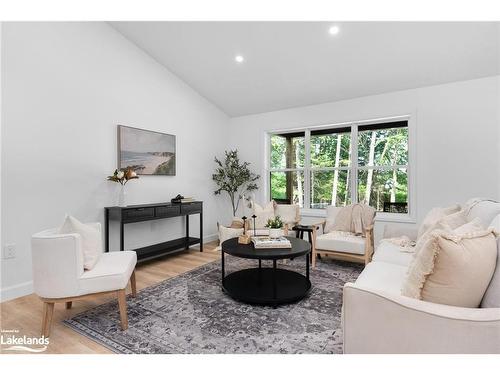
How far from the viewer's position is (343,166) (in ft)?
15.8

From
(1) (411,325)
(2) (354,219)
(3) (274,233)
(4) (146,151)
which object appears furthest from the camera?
(4) (146,151)

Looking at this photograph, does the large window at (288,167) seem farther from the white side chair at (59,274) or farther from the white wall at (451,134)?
the white side chair at (59,274)

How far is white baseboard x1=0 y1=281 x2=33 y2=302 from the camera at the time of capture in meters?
2.74

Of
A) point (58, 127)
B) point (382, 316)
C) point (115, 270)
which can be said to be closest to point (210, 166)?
point (58, 127)

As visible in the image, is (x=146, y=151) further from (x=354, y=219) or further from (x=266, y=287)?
(x=354, y=219)

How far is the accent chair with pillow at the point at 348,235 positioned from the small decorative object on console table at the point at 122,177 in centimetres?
257

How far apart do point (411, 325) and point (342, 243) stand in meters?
2.20

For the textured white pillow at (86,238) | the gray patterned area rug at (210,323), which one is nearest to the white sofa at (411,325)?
the gray patterned area rug at (210,323)

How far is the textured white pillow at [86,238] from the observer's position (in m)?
2.24

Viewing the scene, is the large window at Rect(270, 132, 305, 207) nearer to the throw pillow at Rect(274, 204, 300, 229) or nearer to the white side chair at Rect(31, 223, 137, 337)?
the throw pillow at Rect(274, 204, 300, 229)

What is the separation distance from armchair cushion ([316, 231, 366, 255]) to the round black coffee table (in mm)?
651

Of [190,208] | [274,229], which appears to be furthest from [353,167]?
[190,208]

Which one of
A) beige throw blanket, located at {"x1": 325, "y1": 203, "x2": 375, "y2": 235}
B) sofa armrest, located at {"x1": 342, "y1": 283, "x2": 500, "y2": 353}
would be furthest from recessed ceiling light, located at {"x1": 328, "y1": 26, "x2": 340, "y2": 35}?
sofa armrest, located at {"x1": 342, "y1": 283, "x2": 500, "y2": 353}
